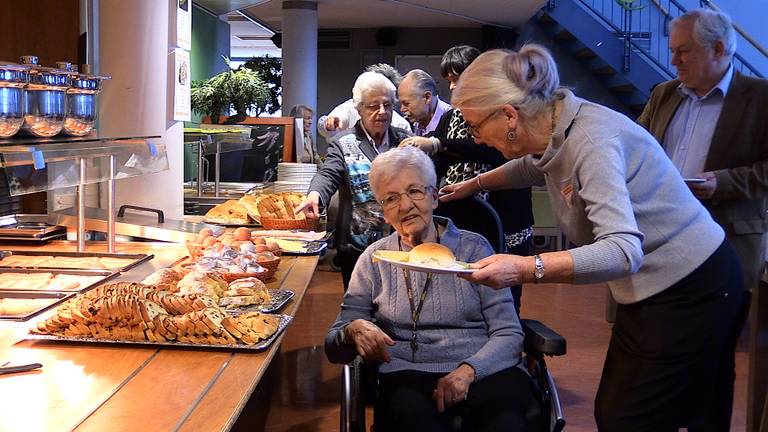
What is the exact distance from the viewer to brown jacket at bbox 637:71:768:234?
142 inches

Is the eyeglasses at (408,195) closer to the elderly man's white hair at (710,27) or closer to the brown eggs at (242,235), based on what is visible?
the brown eggs at (242,235)

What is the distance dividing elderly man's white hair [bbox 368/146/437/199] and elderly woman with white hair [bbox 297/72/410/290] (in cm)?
109

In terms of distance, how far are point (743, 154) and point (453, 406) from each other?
1.66 metres

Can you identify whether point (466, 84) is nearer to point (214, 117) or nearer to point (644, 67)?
point (214, 117)

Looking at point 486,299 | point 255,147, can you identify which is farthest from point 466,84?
point 255,147

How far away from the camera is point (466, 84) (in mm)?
2389

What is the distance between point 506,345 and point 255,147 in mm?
5094

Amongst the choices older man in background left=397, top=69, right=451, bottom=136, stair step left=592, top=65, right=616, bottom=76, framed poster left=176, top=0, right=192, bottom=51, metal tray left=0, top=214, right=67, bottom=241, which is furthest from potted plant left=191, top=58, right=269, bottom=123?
stair step left=592, top=65, right=616, bottom=76

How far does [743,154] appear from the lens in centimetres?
372

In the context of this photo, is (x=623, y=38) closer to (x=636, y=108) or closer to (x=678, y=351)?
(x=636, y=108)

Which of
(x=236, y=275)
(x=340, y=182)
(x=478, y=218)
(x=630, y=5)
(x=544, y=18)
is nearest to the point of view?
(x=236, y=275)

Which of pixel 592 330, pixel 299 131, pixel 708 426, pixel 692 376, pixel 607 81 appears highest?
pixel 607 81

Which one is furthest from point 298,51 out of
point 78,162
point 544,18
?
point 78,162

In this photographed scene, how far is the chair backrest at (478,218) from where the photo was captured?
345cm
